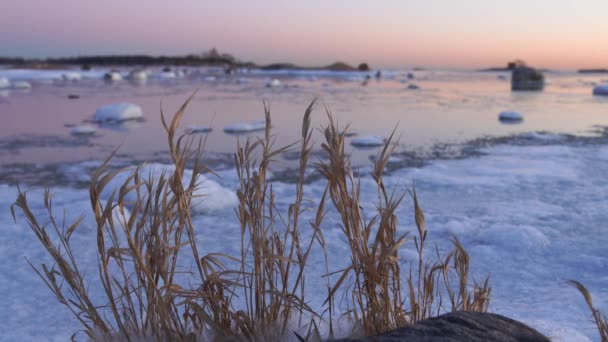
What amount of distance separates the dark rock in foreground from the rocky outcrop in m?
20.6

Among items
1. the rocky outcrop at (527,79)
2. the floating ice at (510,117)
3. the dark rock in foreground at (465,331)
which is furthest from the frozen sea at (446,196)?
the rocky outcrop at (527,79)

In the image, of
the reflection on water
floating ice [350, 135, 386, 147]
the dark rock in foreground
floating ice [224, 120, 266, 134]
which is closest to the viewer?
the dark rock in foreground

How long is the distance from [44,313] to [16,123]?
652 cm

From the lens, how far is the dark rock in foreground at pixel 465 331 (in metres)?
1.11

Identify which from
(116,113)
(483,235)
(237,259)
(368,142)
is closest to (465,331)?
(237,259)

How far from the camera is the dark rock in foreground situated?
111 centimetres

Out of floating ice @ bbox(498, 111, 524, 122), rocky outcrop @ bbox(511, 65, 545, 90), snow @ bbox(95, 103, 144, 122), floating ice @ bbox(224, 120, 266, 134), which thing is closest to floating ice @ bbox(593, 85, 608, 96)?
rocky outcrop @ bbox(511, 65, 545, 90)

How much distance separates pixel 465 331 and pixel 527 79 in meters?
21.7

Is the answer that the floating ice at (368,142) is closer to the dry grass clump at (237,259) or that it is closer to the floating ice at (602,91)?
the dry grass clump at (237,259)

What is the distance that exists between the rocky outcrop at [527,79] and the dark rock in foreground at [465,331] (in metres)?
20.6

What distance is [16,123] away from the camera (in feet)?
23.9

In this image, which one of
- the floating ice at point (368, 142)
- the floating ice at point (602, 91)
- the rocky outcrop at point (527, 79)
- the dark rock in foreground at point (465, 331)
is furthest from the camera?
the rocky outcrop at point (527, 79)

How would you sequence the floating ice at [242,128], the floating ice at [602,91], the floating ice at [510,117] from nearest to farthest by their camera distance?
the floating ice at [242,128]
the floating ice at [510,117]
the floating ice at [602,91]

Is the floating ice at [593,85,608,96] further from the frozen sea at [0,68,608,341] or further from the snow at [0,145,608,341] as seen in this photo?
the snow at [0,145,608,341]
